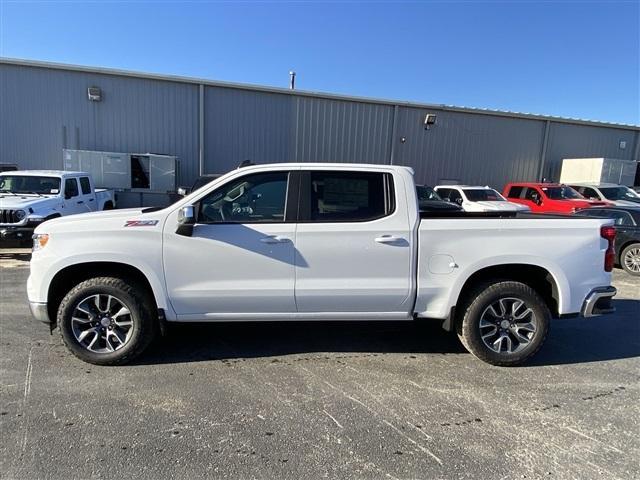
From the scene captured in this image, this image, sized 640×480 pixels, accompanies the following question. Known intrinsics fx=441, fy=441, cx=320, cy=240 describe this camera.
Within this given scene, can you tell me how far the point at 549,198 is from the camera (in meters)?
15.3

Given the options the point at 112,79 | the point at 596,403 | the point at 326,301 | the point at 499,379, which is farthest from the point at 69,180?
the point at 596,403

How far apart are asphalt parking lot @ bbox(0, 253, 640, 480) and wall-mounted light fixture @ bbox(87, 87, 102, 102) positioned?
13668 mm

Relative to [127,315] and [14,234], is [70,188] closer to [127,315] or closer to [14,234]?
[14,234]

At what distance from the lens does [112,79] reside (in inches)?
643

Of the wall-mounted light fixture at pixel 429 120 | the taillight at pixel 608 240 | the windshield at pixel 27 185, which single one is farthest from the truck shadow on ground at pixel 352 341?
the wall-mounted light fixture at pixel 429 120

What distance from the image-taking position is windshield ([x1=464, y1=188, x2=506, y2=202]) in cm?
1561

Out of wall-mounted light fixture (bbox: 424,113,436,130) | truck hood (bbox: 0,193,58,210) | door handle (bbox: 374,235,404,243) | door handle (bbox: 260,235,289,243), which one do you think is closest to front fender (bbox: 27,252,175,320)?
door handle (bbox: 260,235,289,243)

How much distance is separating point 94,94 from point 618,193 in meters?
19.8

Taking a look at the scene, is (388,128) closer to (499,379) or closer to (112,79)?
(112,79)

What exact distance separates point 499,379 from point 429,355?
0.72m

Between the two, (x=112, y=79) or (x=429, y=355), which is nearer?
(x=429, y=355)

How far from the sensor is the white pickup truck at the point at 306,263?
3.83 metres

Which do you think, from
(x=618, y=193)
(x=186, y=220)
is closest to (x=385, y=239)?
(x=186, y=220)

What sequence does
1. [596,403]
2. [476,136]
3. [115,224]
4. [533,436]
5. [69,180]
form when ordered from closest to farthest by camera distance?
[533,436]
[596,403]
[115,224]
[69,180]
[476,136]
